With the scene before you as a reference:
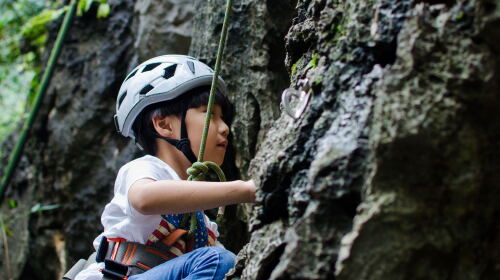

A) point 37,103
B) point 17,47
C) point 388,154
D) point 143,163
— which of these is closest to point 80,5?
point 37,103

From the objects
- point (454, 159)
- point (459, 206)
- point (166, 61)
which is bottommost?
point (459, 206)

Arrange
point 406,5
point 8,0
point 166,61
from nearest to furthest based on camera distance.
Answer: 1. point 406,5
2. point 166,61
3. point 8,0

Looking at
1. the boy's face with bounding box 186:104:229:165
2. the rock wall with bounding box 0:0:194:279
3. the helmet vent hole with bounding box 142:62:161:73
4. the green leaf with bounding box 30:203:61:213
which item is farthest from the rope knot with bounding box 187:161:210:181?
the green leaf with bounding box 30:203:61:213

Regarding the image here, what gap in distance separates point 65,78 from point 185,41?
56.6 inches

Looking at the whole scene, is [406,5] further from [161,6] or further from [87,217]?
[87,217]

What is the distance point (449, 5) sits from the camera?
155 cm

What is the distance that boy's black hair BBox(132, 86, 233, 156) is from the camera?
298 centimetres

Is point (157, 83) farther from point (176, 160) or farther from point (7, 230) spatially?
point (7, 230)

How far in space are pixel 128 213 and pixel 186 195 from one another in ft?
1.69

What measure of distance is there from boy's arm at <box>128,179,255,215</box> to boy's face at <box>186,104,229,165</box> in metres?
0.57

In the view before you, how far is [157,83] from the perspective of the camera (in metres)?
3.04

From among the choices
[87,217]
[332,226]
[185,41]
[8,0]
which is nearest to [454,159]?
[332,226]

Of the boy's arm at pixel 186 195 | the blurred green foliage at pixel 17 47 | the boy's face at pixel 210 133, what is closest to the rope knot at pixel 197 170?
the boy's arm at pixel 186 195

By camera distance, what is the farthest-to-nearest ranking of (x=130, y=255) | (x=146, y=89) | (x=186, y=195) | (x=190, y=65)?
1. (x=190, y=65)
2. (x=146, y=89)
3. (x=130, y=255)
4. (x=186, y=195)
